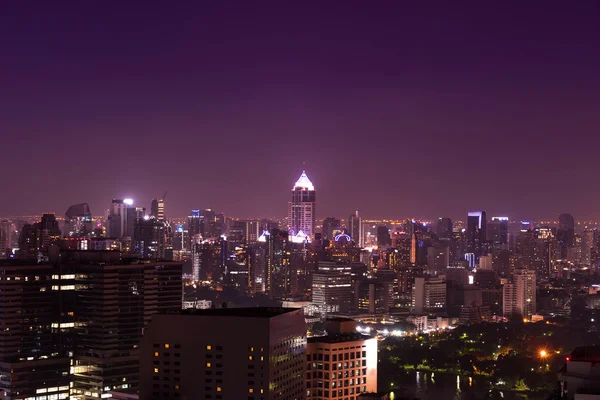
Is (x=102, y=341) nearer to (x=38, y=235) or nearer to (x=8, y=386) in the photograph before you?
(x=8, y=386)

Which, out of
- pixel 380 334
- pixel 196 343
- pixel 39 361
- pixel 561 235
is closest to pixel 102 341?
pixel 39 361

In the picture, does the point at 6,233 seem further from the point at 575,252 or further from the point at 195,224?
the point at 575,252

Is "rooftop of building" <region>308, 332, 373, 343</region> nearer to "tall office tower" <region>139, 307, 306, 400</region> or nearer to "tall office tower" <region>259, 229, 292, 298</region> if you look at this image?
"tall office tower" <region>139, 307, 306, 400</region>

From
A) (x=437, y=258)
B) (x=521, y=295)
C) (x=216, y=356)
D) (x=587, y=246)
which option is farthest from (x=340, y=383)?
(x=587, y=246)

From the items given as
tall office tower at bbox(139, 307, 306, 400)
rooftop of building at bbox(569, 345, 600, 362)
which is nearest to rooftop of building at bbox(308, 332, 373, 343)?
tall office tower at bbox(139, 307, 306, 400)

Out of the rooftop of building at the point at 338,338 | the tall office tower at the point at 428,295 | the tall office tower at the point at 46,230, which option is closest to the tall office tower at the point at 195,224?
the tall office tower at the point at 428,295

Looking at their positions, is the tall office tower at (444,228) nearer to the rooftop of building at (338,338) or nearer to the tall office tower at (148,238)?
the tall office tower at (148,238)
